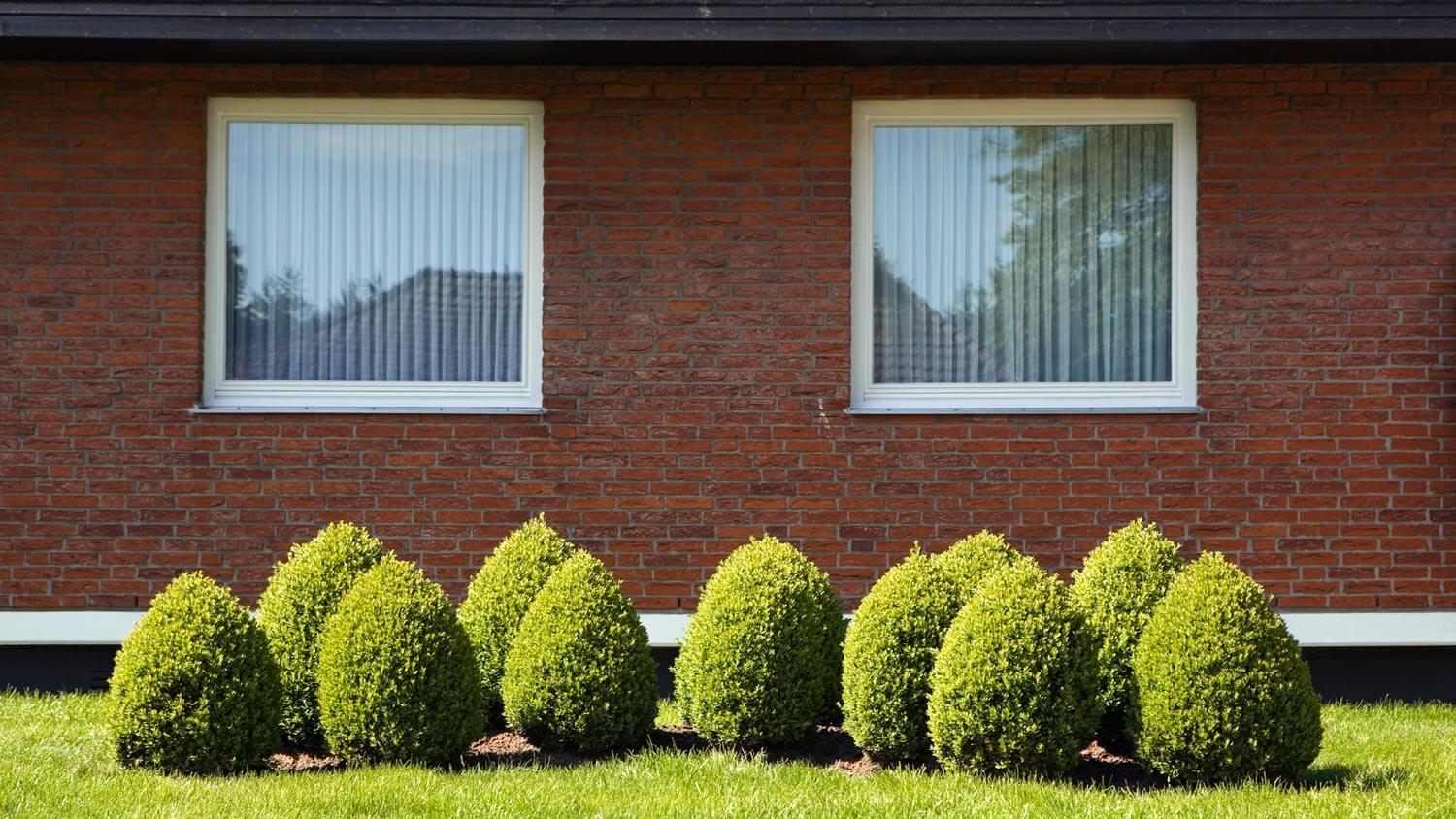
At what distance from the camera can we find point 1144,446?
7703 mm

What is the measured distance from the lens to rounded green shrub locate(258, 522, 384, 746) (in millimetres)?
5848

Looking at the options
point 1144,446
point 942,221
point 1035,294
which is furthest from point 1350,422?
point 942,221

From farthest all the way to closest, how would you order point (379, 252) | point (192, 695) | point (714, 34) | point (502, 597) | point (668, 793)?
point (379, 252), point (714, 34), point (502, 597), point (192, 695), point (668, 793)

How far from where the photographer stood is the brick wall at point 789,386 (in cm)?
767

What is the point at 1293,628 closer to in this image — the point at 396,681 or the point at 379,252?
the point at 396,681

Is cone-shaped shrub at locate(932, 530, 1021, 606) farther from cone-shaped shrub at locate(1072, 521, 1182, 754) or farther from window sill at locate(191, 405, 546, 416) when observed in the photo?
window sill at locate(191, 405, 546, 416)

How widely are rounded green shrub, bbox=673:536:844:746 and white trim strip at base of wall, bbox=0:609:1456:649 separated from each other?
5.84ft

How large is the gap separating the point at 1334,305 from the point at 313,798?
5.65 m

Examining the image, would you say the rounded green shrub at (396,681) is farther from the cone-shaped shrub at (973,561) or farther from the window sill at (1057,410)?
the window sill at (1057,410)

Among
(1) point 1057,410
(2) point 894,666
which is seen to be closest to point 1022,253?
(1) point 1057,410

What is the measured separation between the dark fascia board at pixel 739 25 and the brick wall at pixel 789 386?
470 millimetres

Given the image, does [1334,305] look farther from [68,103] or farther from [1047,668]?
[68,103]

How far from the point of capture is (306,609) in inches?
235

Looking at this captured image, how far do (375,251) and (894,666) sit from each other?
4.04 metres
